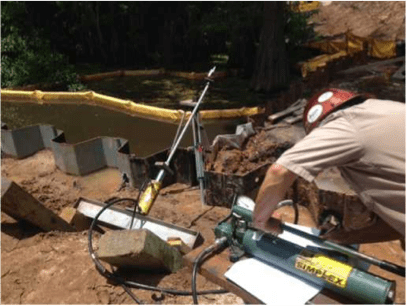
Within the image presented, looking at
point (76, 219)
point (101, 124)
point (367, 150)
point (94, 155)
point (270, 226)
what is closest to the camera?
point (367, 150)

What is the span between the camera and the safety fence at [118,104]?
11.8 metres

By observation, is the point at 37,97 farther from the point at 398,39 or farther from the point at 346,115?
the point at 398,39

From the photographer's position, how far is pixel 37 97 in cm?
1473

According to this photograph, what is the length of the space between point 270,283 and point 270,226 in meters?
0.40

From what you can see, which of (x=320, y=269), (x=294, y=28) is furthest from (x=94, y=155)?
(x=294, y=28)

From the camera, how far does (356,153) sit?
2383 millimetres

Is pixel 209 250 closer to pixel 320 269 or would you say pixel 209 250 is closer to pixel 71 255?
pixel 320 269

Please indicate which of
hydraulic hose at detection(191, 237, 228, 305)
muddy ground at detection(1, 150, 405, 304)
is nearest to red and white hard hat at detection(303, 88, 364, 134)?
hydraulic hose at detection(191, 237, 228, 305)

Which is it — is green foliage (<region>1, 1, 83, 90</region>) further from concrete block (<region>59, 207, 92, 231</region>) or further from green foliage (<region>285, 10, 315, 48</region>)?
concrete block (<region>59, 207, 92, 231</region>)

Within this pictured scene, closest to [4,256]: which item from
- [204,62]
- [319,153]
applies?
[319,153]

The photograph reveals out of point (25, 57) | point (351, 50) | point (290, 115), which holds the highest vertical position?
point (25, 57)

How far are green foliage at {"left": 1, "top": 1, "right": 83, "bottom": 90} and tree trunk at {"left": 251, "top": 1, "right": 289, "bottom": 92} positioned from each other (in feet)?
25.4

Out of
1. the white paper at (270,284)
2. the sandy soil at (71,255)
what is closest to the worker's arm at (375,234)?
the white paper at (270,284)

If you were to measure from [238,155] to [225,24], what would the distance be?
31.4 ft
